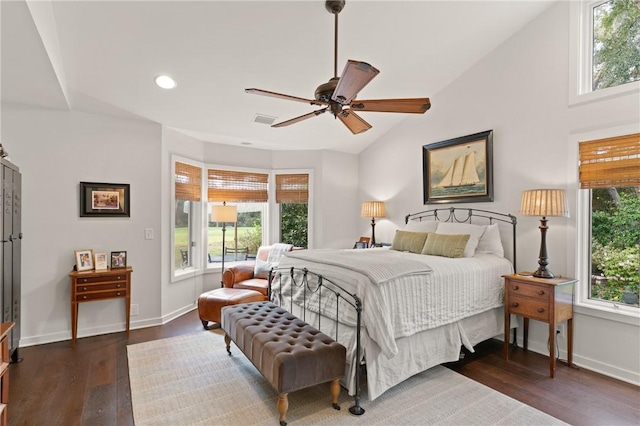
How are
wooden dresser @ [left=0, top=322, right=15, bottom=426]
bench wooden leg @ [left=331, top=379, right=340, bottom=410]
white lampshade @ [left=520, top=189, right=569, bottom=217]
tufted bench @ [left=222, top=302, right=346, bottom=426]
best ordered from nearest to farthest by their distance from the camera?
wooden dresser @ [left=0, top=322, right=15, bottom=426] → tufted bench @ [left=222, top=302, right=346, bottom=426] → bench wooden leg @ [left=331, top=379, right=340, bottom=410] → white lampshade @ [left=520, top=189, right=569, bottom=217]

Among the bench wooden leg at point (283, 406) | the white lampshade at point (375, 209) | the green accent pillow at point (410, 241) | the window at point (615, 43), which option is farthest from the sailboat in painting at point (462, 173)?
the bench wooden leg at point (283, 406)

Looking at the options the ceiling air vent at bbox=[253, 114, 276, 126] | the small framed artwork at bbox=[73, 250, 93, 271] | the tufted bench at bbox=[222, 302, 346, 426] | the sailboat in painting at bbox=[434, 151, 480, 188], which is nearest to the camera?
the tufted bench at bbox=[222, 302, 346, 426]

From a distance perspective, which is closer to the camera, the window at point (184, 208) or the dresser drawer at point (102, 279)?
the dresser drawer at point (102, 279)

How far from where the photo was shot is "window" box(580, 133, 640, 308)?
287 centimetres

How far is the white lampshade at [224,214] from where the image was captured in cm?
507

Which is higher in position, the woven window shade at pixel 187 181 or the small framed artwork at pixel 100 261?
the woven window shade at pixel 187 181

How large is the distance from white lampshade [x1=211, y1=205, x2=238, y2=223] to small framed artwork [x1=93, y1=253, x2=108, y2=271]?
155cm

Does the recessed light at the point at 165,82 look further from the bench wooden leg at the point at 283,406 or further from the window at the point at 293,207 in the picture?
the bench wooden leg at the point at 283,406

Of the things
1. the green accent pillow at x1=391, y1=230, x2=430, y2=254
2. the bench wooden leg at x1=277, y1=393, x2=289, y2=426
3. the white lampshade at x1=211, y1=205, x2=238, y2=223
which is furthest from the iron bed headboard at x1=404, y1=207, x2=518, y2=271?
the bench wooden leg at x1=277, y1=393, x2=289, y2=426

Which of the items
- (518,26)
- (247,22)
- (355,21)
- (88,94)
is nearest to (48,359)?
(88,94)

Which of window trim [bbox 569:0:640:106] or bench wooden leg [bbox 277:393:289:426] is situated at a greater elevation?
window trim [bbox 569:0:640:106]

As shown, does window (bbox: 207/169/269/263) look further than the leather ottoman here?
Yes

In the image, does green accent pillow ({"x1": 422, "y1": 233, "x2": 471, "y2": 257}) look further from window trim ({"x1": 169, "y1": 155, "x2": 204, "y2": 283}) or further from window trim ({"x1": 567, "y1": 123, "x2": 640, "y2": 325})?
window trim ({"x1": 169, "y1": 155, "x2": 204, "y2": 283})

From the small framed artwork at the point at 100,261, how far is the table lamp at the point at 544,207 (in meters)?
4.45
